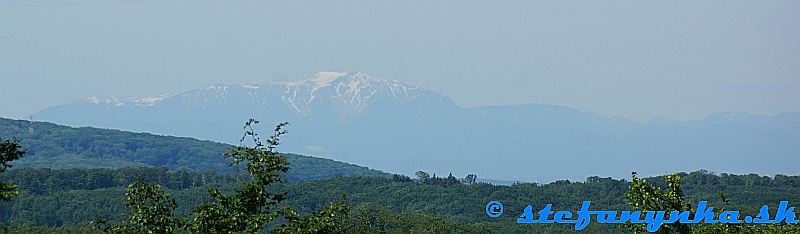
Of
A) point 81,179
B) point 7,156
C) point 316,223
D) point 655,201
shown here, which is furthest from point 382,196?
point 316,223

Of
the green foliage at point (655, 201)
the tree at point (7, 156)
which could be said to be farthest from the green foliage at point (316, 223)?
the green foliage at point (655, 201)

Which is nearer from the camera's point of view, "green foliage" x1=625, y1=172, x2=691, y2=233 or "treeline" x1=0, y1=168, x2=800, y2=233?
"green foliage" x1=625, y1=172, x2=691, y2=233

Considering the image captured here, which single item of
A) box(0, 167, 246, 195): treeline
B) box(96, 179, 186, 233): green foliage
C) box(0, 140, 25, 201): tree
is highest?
box(0, 167, 246, 195): treeline

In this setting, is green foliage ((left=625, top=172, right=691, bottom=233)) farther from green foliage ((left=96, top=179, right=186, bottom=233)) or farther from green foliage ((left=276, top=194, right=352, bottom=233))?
green foliage ((left=96, top=179, right=186, bottom=233))

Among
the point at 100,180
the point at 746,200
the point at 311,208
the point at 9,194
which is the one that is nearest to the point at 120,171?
the point at 100,180

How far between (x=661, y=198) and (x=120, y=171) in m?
172

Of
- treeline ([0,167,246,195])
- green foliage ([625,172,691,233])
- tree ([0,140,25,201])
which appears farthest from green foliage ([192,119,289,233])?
treeline ([0,167,246,195])

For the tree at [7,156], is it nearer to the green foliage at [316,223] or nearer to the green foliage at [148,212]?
the green foliage at [148,212]

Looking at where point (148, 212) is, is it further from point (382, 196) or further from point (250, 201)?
point (382, 196)

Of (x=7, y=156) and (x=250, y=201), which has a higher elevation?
(x=7, y=156)

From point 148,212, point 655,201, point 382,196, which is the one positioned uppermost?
point 382,196

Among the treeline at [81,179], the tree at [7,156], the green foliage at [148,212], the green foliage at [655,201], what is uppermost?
the treeline at [81,179]

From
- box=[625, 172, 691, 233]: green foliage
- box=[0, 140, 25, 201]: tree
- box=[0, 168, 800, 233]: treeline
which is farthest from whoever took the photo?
box=[0, 168, 800, 233]: treeline

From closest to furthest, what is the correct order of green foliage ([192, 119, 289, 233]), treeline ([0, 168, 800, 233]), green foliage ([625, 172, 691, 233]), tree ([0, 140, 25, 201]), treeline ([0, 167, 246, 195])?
green foliage ([192, 119, 289, 233])
tree ([0, 140, 25, 201])
green foliage ([625, 172, 691, 233])
treeline ([0, 168, 800, 233])
treeline ([0, 167, 246, 195])
